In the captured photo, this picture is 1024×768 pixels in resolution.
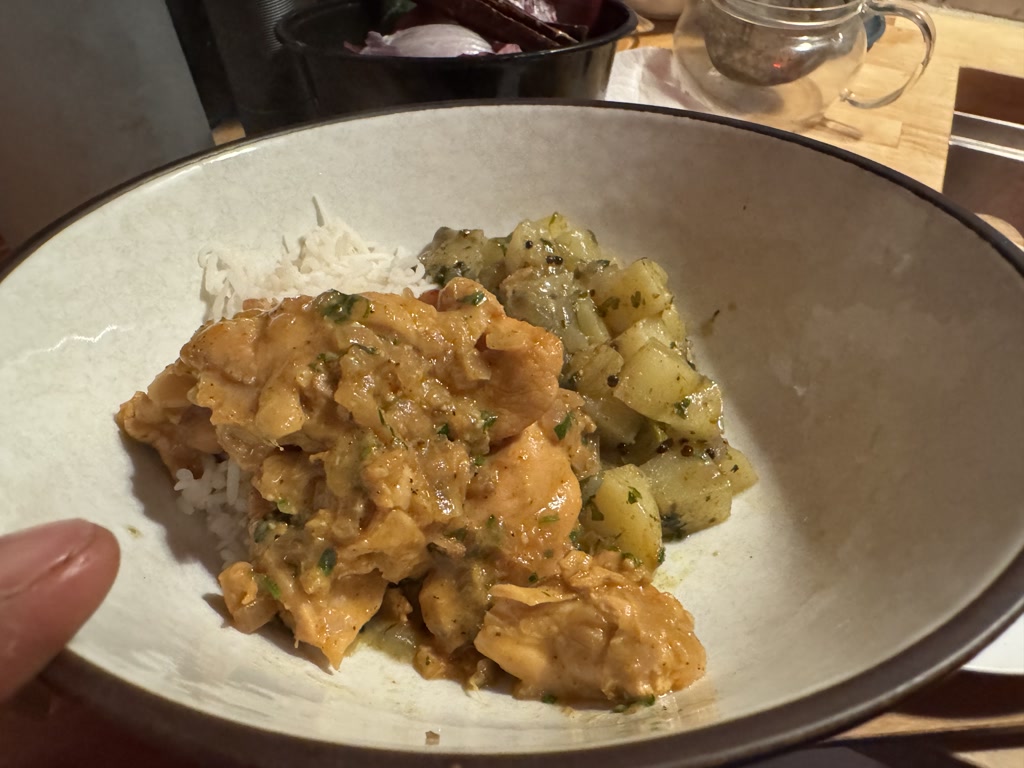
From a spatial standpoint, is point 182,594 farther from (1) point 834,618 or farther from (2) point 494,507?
(1) point 834,618

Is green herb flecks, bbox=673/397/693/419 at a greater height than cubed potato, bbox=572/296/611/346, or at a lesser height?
lesser

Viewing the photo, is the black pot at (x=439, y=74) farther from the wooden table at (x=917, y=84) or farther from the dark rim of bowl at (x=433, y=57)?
the wooden table at (x=917, y=84)

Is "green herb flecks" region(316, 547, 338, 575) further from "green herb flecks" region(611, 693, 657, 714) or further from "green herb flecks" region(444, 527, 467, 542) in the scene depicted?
"green herb flecks" region(611, 693, 657, 714)

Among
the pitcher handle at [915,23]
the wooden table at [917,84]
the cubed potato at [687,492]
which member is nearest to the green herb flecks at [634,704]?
the cubed potato at [687,492]

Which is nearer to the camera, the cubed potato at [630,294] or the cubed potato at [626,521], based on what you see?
the cubed potato at [626,521]

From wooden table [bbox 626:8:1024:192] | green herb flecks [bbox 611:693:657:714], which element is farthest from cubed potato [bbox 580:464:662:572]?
wooden table [bbox 626:8:1024:192]

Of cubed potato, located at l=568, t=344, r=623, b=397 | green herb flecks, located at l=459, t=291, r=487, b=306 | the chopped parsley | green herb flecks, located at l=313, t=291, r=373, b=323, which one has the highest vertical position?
green herb flecks, located at l=313, t=291, r=373, b=323

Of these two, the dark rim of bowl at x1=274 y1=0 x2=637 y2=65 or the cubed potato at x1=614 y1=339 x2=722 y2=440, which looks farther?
the dark rim of bowl at x1=274 y1=0 x2=637 y2=65
